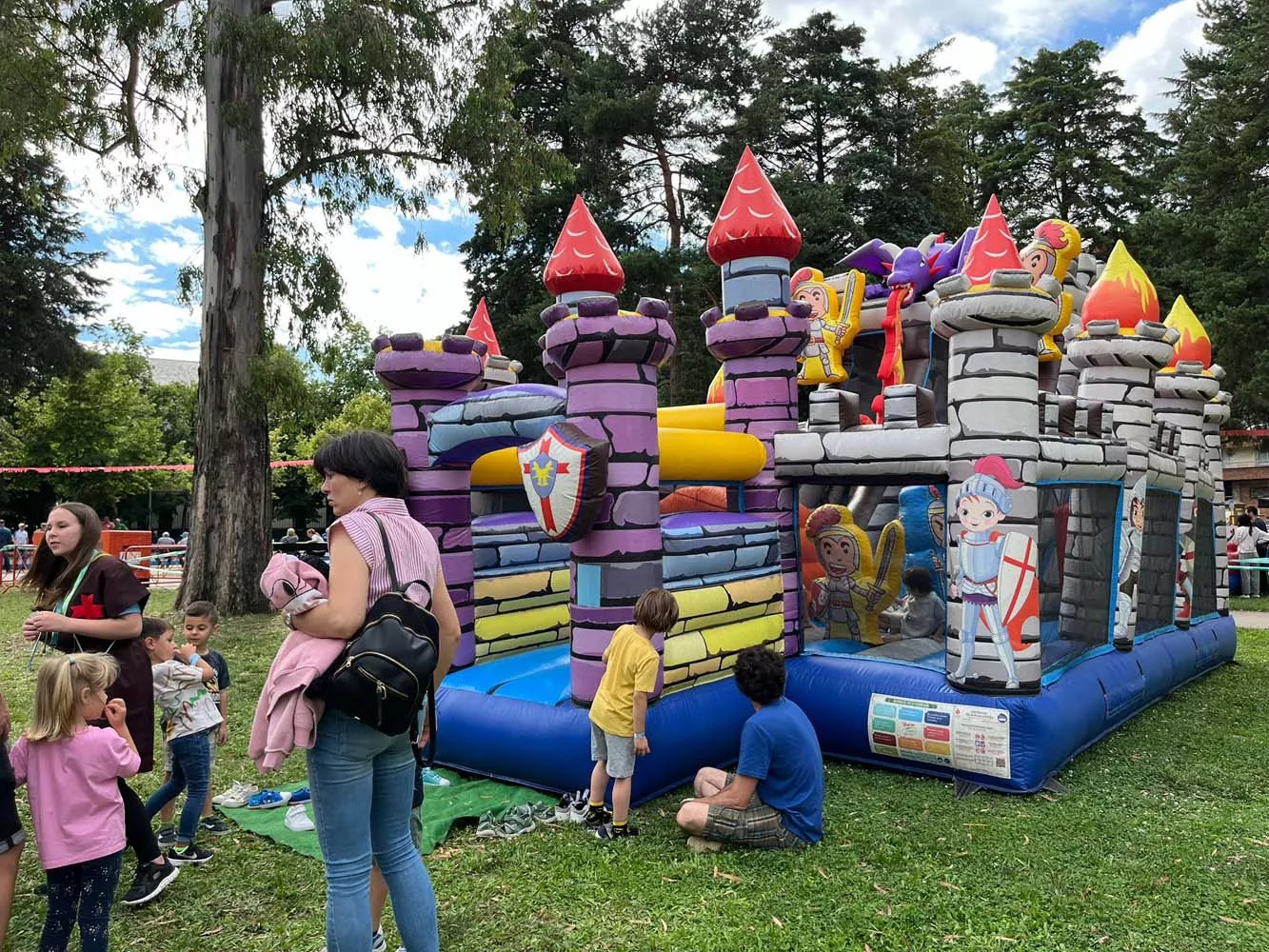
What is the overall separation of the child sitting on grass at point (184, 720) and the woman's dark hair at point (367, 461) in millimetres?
1714

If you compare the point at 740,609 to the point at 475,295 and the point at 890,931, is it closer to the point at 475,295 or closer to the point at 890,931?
the point at 890,931

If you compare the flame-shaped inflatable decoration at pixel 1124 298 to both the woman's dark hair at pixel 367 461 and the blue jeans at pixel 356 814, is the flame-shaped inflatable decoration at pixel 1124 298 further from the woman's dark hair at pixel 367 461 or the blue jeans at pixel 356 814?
the blue jeans at pixel 356 814

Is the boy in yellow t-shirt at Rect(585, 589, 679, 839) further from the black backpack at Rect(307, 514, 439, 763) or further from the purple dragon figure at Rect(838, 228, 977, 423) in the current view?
the purple dragon figure at Rect(838, 228, 977, 423)

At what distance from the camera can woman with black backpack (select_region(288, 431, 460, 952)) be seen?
2.20m

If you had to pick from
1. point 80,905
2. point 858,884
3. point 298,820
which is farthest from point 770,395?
point 80,905

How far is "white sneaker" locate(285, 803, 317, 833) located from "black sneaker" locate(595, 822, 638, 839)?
130 cm

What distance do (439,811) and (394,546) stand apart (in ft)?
8.05

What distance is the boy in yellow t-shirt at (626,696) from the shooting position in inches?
153

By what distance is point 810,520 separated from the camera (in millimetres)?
6430

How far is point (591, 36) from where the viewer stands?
21.8m

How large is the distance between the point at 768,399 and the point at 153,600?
10721 mm

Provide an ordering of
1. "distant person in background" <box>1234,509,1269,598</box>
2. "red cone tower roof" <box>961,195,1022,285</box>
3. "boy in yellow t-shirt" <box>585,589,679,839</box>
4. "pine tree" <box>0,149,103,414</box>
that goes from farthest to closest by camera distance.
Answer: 1. "pine tree" <box>0,149,103,414</box>
2. "distant person in background" <box>1234,509,1269,598</box>
3. "red cone tower roof" <box>961,195,1022,285</box>
4. "boy in yellow t-shirt" <box>585,589,679,839</box>

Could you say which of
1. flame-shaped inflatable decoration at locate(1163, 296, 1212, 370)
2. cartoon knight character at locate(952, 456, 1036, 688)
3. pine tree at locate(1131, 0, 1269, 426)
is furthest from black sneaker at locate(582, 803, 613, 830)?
pine tree at locate(1131, 0, 1269, 426)

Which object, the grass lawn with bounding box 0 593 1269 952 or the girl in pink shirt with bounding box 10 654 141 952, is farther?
the grass lawn with bounding box 0 593 1269 952
